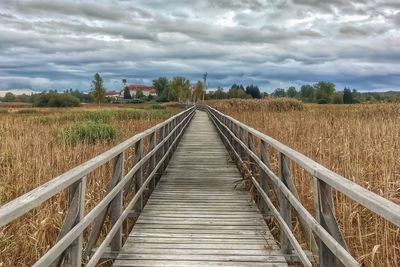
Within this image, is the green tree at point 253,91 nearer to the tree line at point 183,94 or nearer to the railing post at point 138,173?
the tree line at point 183,94

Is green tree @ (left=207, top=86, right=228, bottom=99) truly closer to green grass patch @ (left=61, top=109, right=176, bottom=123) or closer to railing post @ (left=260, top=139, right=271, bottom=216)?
green grass patch @ (left=61, top=109, right=176, bottom=123)

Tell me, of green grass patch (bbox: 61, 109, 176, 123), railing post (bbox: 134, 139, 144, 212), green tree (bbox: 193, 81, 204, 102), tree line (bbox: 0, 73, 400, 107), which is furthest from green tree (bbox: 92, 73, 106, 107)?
railing post (bbox: 134, 139, 144, 212)

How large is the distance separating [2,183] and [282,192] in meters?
4.75

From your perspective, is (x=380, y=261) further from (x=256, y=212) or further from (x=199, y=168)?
(x=199, y=168)

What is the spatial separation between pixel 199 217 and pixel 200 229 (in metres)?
0.57

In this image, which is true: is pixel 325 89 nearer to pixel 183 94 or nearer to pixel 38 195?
pixel 183 94

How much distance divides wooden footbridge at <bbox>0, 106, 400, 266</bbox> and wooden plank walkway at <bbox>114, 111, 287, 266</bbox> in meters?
0.01

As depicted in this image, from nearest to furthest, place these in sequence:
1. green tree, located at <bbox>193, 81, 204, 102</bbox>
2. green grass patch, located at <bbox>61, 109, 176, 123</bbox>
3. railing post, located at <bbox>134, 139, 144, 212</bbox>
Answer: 1. railing post, located at <bbox>134, 139, 144, 212</bbox>
2. green grass patch, located at <bbox>61, 109, 176, 123</bbox>
3. green tree, located at <bbox>193, 81, 204, 102</bbox>

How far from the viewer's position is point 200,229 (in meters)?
5.31

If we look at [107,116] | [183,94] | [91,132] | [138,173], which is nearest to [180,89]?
[183,94]

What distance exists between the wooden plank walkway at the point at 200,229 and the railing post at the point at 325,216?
1.27 metres

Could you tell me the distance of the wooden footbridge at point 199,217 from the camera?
257cm

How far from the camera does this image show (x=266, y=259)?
4262 mm

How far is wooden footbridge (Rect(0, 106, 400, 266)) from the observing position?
257cm
